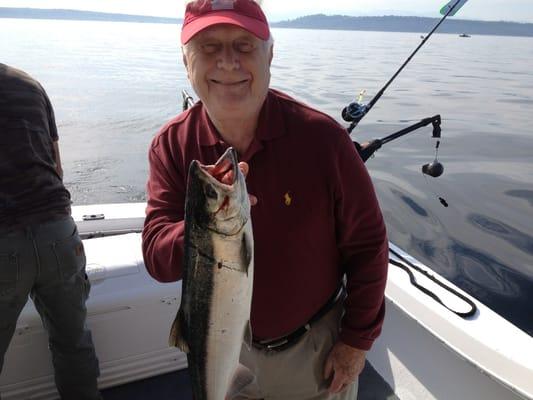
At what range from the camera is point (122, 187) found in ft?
27.0

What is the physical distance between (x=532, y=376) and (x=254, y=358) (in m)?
1.51

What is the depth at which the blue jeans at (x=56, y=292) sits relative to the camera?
8.43 ft

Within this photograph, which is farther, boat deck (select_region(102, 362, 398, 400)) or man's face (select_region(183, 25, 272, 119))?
boat deck (select_region(102, 362, 398, 400))

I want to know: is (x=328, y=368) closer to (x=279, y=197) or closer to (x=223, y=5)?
(x=279, y=197)

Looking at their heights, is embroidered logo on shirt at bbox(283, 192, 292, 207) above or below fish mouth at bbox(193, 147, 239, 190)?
below

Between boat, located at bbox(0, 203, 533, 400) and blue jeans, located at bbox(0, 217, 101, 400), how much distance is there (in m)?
0.26

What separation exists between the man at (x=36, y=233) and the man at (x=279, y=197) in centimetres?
97

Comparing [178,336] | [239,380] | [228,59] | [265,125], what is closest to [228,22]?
[228,59]

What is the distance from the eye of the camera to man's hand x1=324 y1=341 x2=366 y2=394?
212 cm

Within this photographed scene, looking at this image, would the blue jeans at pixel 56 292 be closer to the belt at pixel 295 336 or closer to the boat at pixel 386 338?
the boat at pixel 386 338

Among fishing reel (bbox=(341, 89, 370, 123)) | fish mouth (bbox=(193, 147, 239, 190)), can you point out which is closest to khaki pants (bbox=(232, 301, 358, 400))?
fish mouth (bbox=(193, 147, 239, 190))

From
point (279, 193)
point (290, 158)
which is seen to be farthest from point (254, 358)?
point (290, 158)

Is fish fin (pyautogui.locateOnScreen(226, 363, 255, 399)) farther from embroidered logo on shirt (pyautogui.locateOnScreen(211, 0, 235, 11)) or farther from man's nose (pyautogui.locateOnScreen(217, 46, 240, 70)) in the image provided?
embroidered logo on shirt (pyautogui.locateOnScreen(211, 0, 235, 11))

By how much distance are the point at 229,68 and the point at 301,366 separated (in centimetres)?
145
